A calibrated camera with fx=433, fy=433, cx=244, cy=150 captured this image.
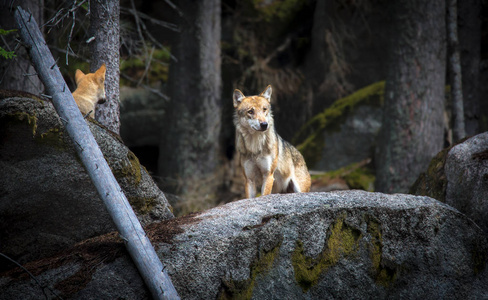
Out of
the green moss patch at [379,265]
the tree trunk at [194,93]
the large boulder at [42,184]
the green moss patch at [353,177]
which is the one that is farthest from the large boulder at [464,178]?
the tree trunk at [194,93]

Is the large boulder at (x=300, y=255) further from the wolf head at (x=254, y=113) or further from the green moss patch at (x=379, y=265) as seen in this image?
the wolf head at (x=254, y=113)

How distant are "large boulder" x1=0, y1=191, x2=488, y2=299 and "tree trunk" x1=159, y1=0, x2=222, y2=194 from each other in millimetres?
7783

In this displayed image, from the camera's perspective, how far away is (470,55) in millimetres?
11984

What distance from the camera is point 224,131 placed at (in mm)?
15344

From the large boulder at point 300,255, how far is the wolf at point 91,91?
7.46 ft

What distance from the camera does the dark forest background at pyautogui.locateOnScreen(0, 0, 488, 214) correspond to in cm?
1007

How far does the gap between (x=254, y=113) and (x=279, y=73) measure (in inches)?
327

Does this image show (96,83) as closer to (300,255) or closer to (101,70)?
(101,70)

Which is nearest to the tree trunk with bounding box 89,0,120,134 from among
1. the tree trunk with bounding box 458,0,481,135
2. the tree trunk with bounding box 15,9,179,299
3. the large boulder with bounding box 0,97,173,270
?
the tree trunk with bounding box 15,9,179,299

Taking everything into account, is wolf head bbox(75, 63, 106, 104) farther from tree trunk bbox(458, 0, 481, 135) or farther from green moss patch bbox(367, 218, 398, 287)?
tree trunk bbox(458, 0, 481, 135)

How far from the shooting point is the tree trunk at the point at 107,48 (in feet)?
20.7

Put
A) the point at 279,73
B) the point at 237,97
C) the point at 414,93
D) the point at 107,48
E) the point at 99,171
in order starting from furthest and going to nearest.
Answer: the point at 279,73 → the point at 414,93 → the point at 237,97 → the point at 107,48 → the point at 99,171

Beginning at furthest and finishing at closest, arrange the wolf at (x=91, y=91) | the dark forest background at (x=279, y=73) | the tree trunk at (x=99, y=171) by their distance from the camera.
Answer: the dark forest background at (x=279, y=73), the wolf at (x=91, y=91), the tree trunk at (x=99, y=171)

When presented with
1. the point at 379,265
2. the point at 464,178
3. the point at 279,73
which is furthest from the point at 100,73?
the point at 279,73
